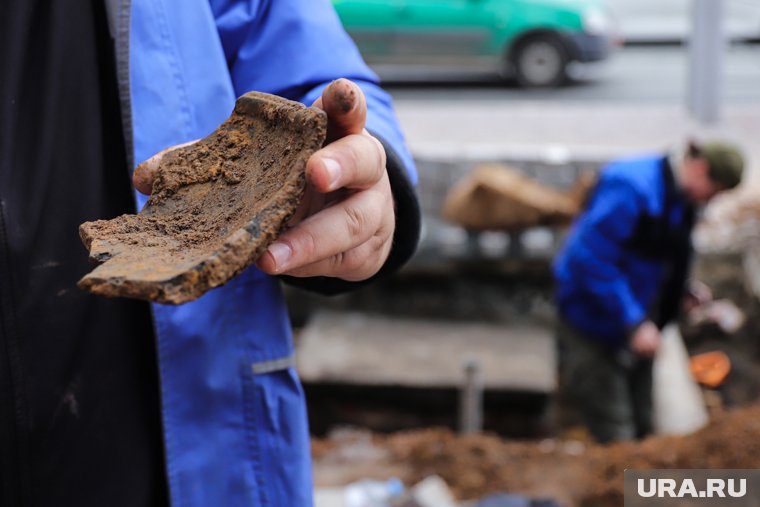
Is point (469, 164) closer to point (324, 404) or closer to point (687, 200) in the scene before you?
point (324, 404)

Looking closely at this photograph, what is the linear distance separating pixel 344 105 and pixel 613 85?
1082 cm

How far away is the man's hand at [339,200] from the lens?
107cm

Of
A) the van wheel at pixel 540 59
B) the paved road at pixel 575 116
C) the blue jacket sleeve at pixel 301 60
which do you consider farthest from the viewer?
the van wheel at pixel 540 59

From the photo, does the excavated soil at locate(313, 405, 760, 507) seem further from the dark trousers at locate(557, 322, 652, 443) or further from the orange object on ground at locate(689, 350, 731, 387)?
the orange object on ground at locate(689, 350, 731, 387)

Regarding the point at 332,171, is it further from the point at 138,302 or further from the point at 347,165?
the point at 138,302

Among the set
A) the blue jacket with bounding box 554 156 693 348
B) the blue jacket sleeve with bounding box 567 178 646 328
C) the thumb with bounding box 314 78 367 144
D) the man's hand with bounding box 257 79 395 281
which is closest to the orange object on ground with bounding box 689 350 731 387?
the blue jacket with bounding box 554 156 693 348

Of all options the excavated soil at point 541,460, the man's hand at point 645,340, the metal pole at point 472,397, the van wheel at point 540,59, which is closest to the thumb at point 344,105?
the excavated soil at point 541,460

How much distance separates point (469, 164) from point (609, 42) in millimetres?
5242

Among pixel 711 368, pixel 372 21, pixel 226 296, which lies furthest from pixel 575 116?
pixel 226 296

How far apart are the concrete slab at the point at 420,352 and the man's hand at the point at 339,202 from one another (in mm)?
4325

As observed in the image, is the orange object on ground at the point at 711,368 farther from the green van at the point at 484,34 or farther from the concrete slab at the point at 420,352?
the green van at the point at 484,34

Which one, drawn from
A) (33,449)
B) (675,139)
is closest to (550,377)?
(675,139)

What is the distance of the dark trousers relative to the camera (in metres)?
4.62

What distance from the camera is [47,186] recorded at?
4.36 feet
